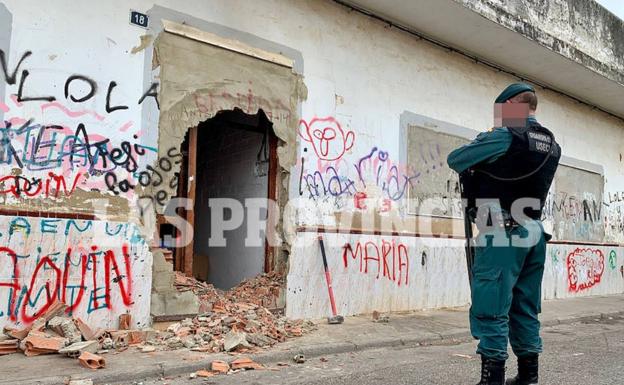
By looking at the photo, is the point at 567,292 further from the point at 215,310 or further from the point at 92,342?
the point at 92,342

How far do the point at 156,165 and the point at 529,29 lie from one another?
6.66 meters

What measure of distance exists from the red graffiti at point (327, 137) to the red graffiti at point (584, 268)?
7.11 metres

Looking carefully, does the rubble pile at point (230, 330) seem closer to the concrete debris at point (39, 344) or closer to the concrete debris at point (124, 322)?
the concrete debris at point (124, 322)

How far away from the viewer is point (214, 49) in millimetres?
6527

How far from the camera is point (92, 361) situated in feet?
15.1

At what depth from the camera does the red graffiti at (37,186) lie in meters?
5.14

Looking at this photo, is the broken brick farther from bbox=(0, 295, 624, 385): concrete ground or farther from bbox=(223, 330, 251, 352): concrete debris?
bbox=(223, 330, 251, 352): concrete debris

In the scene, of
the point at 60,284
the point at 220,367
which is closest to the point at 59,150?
the point at 60,284

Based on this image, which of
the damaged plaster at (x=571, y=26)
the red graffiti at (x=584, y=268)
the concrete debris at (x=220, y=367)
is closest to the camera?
the concrete debris at (x=220, y=367)

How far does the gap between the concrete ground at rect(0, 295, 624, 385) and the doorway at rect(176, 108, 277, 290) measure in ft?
5.88

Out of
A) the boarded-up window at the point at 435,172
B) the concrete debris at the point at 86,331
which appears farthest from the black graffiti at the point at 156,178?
the boarded-up window at the point at 435,172

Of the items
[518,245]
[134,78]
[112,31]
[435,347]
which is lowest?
[435,347]

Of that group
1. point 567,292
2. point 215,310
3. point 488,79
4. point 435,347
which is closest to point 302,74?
point 215,310

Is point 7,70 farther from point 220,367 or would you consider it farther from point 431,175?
point 431,175
